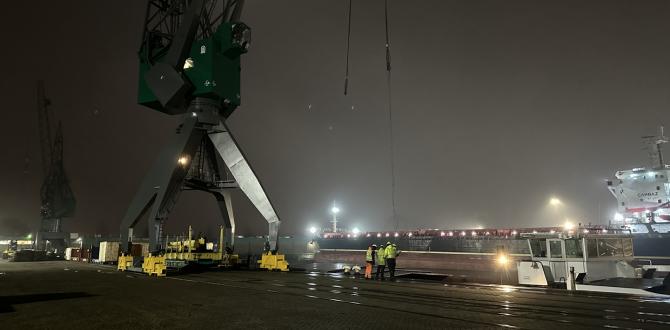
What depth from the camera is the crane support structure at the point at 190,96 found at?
105 feet

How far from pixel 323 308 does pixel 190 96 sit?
26.5m

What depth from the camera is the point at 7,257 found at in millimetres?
52688

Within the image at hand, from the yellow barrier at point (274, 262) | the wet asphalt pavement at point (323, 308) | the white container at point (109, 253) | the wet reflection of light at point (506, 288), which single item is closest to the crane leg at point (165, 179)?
the yellow barrier at point (274, 262)

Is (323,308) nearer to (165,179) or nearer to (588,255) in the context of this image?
(588,255)

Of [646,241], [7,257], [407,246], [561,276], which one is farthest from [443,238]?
[7,257]

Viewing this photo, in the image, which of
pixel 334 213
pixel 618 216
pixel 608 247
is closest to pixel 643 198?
pixel 618 216

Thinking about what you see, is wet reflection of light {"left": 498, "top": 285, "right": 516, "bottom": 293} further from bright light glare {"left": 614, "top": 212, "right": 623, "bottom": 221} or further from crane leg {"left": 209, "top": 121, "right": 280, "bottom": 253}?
bright light glare {"left": 614, "top": 212, "right": 623, "bottom": 221}

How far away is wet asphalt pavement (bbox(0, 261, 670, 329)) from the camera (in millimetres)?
9242

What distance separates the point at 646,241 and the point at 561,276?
23.7 meters

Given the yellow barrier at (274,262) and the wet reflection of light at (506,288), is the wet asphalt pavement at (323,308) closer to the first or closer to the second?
the wet reflection of light at (506,288)

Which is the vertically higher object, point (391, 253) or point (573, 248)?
point (573, 248)

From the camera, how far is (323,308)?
11.4 m

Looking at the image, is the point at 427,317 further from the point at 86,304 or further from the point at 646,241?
the point at 646,241

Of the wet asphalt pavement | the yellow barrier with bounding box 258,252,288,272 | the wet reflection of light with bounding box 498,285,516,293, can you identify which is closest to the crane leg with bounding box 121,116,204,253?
the yellow barrier with bounding box 258,252,288,272
